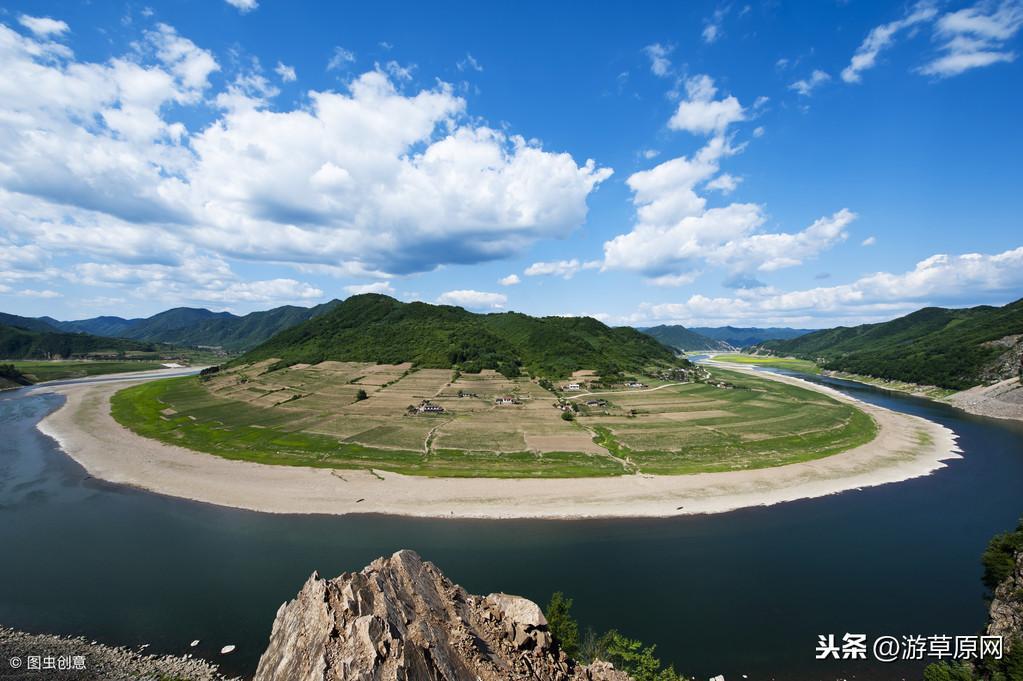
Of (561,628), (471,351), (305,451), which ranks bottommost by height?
(305,451)

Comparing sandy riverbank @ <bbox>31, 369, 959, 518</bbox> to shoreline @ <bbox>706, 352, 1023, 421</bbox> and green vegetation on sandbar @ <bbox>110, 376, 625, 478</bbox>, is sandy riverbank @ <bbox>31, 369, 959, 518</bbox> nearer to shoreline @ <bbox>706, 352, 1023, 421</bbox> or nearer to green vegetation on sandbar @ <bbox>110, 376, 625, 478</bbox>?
green vegetation on sandbar @ <bbox>110, 376, 625, 478</bbox>

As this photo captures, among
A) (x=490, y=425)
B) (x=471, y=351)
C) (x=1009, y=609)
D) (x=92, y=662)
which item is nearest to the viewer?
(x=1009, y=609)

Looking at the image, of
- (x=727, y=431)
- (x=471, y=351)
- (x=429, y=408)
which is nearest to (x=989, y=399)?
(x=727, y=431)

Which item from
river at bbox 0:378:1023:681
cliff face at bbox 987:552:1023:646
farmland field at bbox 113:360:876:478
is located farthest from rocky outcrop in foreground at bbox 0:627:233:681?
cliff face at bbox 987:552:1023:646

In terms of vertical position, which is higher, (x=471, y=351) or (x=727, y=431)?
(x=471, y=351)

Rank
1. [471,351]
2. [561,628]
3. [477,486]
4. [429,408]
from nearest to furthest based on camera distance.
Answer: [561,628] < [477,486] < [429,408] < [471,351]

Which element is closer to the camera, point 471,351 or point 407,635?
point 407,635

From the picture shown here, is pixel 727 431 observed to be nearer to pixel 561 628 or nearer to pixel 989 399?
pixel 561 628

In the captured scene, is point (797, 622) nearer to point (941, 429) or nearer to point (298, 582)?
point (298, 582)
